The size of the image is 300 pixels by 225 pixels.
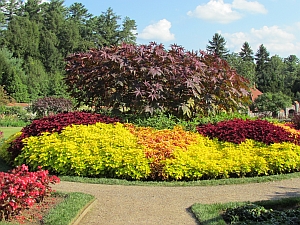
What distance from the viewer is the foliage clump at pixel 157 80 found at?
8.67 metres

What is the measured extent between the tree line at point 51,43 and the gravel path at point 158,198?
3060 centimetres

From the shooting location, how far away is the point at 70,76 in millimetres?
10047

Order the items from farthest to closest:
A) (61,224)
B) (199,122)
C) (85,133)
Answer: (199,122) → (85,133) → (61,224)

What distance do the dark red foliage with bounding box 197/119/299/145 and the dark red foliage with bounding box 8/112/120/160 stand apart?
2.22 m

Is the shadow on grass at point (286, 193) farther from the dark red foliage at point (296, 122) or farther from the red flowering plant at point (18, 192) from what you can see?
the dark red foliage at point (296, 122)

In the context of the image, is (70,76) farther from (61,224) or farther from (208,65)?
(61,224)

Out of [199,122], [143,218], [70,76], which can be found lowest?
[143,218]

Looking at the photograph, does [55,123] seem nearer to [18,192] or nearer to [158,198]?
[158,198]

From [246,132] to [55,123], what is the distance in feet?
13.4

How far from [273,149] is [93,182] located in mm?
3495

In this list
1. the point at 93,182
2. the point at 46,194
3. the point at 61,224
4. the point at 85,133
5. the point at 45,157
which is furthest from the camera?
the point at 85,133

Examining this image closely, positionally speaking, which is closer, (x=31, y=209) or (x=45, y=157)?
(x=31, y=209)

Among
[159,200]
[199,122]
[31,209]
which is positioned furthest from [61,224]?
[199,122]

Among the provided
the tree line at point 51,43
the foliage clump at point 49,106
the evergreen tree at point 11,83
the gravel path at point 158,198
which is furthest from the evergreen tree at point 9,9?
the gravel path at point 158,198
